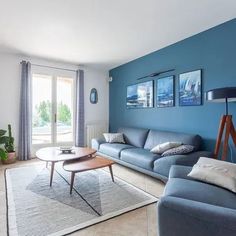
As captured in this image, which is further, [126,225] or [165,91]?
[165,91]

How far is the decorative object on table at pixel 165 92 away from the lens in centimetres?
366

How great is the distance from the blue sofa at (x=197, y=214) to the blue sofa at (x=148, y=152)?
1.07 metres

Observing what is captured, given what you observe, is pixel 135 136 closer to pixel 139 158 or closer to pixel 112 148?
pixel 112 148

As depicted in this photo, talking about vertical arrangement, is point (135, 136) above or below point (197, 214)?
above

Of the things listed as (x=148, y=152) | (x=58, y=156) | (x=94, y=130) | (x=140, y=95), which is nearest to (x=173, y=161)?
(x=148, y=152)

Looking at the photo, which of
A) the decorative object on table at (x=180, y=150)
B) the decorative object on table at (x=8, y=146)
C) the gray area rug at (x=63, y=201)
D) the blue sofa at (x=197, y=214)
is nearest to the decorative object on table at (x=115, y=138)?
the gray area rug at (x=63, y=201)

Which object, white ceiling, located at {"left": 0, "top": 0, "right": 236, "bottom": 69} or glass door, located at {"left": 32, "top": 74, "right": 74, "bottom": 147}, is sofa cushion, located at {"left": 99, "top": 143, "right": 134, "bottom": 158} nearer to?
glass door, located at {"left": 32, "top": 74, "right": 74, "bottom": 147}

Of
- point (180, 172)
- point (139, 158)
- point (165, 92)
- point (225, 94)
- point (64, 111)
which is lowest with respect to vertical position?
point (139, 158)

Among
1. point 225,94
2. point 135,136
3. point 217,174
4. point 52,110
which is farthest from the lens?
point 52,110

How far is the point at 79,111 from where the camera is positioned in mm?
5027

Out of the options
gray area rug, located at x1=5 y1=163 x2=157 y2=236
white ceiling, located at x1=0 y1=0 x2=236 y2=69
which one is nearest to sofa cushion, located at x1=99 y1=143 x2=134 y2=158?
gray area rug, located at x1=5 y1=163 x2=157 y2=236

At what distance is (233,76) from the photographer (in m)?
2.73

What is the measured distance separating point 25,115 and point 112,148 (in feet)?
6.94

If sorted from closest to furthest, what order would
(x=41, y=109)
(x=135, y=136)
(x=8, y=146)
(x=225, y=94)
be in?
(x=225, y=94) → (x=8, y=146) → (x=135, y=136) → (x=41, y=109)
